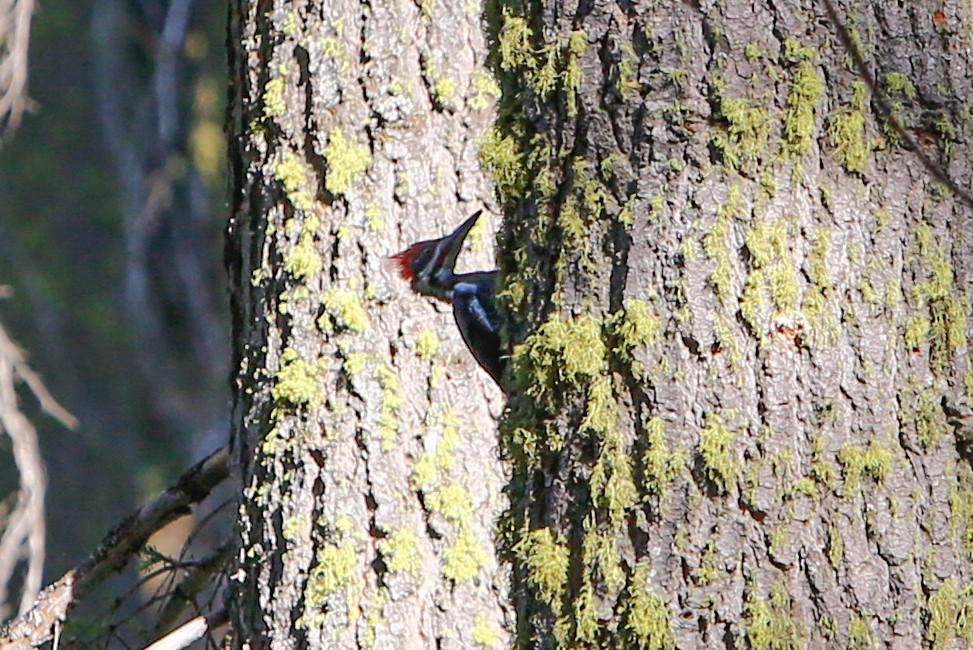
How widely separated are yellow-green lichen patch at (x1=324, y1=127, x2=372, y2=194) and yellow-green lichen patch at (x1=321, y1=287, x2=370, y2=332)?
0.84 ft

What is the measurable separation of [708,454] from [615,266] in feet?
1.00

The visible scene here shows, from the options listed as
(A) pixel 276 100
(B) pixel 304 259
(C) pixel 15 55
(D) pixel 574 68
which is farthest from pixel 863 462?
(C) pixel 15 55

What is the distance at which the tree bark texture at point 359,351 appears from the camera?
2984mm

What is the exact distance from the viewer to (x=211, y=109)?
289 inches

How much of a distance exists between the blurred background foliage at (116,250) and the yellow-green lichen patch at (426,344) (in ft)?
14.2

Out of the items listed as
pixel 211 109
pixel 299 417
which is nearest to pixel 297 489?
pixel 299 417

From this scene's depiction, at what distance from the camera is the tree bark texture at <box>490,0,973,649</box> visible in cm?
170

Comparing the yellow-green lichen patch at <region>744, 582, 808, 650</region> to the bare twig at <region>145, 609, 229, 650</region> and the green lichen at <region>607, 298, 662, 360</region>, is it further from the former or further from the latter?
the bare twig at <region>145, 609, 229, 650</region>

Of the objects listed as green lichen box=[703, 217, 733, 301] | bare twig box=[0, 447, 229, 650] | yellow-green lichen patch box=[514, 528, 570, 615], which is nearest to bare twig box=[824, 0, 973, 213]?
green lichen box=[703, 217, 733, 301]

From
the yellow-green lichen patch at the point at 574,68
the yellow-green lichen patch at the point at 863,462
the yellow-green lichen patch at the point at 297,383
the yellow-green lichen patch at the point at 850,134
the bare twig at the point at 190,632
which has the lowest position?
the bare twig at the point at 190,632

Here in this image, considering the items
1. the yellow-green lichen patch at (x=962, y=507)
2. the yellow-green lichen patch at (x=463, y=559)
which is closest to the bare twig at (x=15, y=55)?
the yellow-green lichen patch at (x=463, y=559)

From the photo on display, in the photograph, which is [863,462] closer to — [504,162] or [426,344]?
[504,162]

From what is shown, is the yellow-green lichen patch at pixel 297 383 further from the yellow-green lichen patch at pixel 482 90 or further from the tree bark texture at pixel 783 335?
the tree bark texture at pixel 783 335

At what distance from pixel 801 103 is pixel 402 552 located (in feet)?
5.47
